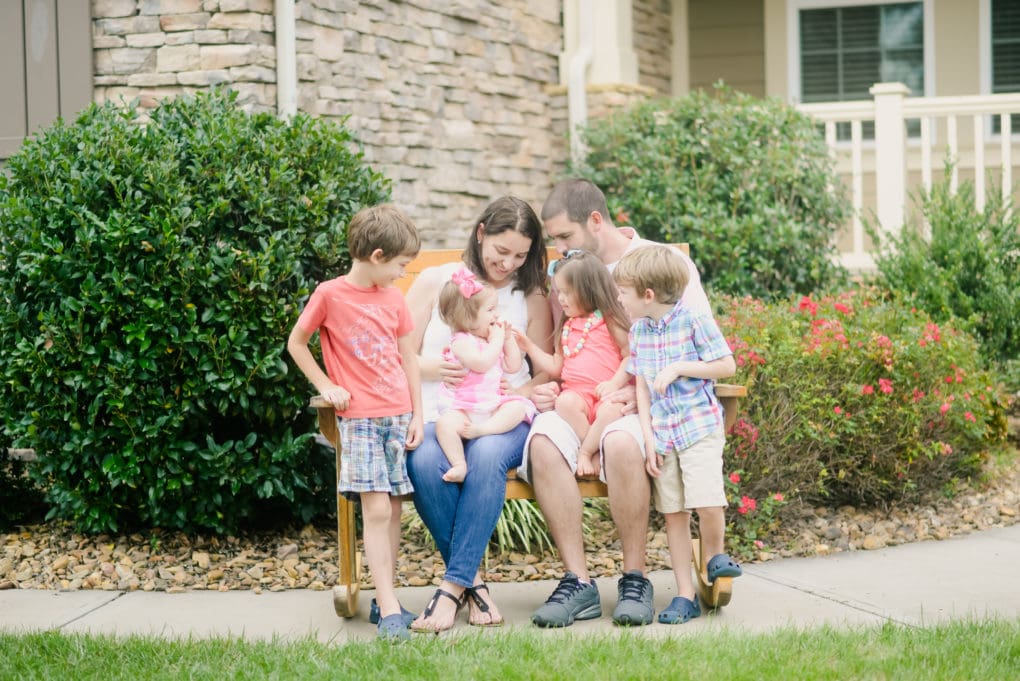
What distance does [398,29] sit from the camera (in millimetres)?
7660

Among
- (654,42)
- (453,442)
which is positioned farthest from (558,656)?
(654,42)

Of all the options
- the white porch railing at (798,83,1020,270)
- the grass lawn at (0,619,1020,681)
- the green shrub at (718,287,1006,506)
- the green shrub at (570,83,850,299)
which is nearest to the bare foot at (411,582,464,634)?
the grass lawn at (0,619,1020,681)

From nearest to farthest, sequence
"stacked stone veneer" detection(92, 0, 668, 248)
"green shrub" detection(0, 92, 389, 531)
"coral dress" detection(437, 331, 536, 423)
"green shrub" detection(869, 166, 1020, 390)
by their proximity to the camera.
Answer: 1. "coral dress" detection(437, 331, 536, 423)
2. "green shrub" detection(0, 92, 389, 531)
3. "stacked stone veneer" detection(92, 0, 668, 248)
4. "green shrub" detection(869, 166, 1020, 390)

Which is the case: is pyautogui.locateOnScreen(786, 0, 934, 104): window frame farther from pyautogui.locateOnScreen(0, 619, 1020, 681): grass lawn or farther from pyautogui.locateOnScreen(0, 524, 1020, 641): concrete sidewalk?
pyautogui.locateOnScreen(0, 619, 1020, 681): grass lawn

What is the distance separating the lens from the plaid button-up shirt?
3.94 m

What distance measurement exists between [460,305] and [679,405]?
0.81m

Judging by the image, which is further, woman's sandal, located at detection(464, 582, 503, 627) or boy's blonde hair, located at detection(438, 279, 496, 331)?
boy's blonde hair, located at detection(438, 279, 496, 331)

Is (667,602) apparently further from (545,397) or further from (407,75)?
(407,75)

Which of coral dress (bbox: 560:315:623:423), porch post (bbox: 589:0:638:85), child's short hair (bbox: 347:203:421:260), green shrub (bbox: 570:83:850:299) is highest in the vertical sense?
porch post (bbox: 589:0:638:85)

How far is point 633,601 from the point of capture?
12.7 ft

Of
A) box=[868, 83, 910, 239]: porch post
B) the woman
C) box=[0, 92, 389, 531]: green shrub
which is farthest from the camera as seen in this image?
box=[868, 83, 910, 239]: porch post

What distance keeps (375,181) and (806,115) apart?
4.37 m

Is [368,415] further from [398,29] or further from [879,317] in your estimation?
[398,29]

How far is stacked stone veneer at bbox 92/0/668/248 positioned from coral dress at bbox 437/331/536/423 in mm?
2458
